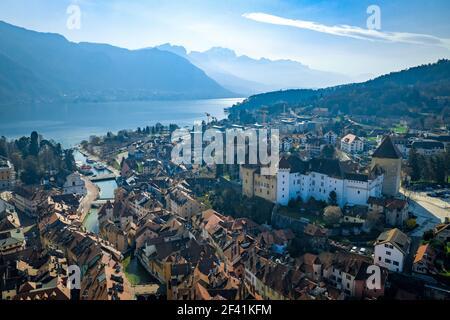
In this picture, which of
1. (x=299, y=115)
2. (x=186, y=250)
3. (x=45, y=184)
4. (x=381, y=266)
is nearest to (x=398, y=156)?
(x=381, y=266)

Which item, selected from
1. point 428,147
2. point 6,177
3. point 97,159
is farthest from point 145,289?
point 97,159

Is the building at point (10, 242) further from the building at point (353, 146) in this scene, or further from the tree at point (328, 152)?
the building at point (353, 146)

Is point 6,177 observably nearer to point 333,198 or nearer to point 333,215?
point 333,198

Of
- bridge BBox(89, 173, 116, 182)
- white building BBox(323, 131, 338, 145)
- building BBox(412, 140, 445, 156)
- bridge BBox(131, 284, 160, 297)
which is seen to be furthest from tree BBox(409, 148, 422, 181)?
bridge BBox(89, 173, 116, 182)

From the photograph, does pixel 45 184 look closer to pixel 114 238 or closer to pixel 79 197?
pixel 79 197

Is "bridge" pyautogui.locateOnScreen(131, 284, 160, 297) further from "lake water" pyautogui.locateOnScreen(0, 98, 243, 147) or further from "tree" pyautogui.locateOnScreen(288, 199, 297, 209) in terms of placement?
"lake water" pyautogui.locateOnScreen(0, 98, 243, 147)
